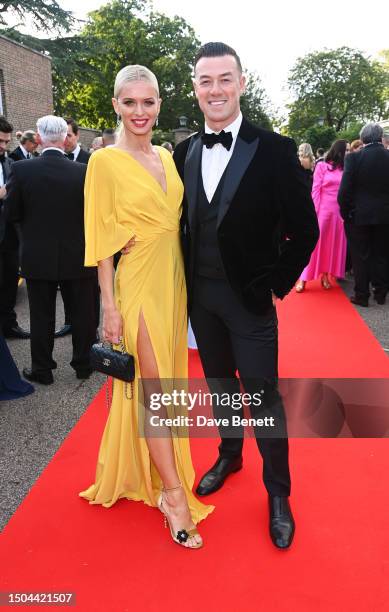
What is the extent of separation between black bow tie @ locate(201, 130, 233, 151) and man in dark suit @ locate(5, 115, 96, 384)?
212cm

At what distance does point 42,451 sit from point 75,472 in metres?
0.39

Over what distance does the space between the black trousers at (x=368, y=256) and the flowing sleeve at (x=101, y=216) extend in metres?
4.92

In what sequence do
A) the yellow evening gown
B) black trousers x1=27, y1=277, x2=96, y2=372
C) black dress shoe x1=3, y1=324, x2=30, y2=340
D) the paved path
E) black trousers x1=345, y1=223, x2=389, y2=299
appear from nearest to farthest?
the yellow evening gown < the paved path < black trousers x1=27, y1=277, x2=96, y2=372 < black dress shoe x1=3, y1=324, x2=30, y2=340 < black trousers x1=345, y1=223, x2=389, y2=299

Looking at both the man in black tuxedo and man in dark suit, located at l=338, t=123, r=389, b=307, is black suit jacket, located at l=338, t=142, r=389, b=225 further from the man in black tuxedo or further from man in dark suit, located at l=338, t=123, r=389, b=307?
the man in black tuxedo

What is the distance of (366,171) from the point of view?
6.19m

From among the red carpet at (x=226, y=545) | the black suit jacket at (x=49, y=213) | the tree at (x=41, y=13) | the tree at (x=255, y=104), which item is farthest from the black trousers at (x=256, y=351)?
the tree at (x=255, y=104)

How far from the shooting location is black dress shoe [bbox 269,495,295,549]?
2.27 metres

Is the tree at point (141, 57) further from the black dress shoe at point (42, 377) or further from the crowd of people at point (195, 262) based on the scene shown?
the crowd of people at point (195, 262)

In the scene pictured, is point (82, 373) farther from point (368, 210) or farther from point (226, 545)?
point (368, 210)

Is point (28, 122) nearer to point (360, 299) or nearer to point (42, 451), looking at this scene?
point (360, 299)

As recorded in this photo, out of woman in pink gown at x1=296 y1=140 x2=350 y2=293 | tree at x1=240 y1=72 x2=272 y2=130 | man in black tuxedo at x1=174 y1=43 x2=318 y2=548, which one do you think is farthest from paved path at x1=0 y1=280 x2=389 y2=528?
tree at x1=240 y1=72 x2=272 y2=130

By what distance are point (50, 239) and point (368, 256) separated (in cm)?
415

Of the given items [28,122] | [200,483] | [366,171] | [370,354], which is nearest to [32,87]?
[28,122]

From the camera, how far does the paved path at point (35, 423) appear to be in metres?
2.86
